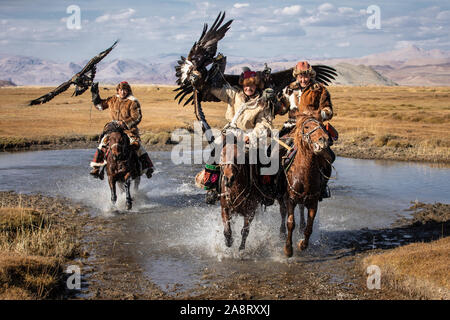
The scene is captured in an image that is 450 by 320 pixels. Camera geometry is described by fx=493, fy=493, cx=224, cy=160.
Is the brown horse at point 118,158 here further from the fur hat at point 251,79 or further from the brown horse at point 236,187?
the fur hat at point 251,79

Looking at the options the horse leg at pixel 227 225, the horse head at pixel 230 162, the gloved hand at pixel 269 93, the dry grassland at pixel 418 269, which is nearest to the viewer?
the dry grassland at pixel 418 269

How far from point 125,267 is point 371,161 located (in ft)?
46.0

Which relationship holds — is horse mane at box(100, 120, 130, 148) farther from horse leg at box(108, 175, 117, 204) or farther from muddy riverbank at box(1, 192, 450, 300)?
muddy riverbank at box(1, 192, 450, 300)

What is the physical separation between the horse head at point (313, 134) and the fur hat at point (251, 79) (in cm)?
106

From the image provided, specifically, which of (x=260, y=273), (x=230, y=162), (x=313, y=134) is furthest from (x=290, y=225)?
(x=313, y=134)

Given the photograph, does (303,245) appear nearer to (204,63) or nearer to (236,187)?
(236,187)

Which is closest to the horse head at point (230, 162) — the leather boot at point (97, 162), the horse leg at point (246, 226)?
the horse leg at point (246, 226)

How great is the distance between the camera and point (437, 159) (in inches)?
763

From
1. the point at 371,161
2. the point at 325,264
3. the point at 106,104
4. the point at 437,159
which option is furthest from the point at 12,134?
the point at 325,264

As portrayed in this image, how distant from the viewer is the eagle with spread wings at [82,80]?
10834mm

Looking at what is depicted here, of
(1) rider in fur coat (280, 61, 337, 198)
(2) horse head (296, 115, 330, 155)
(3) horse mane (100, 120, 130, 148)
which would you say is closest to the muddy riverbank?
(1) rider in fur coat (280, 61, 337, 198)

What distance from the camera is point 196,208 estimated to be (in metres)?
12.5

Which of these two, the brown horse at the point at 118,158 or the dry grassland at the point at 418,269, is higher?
the brown horse at the point at 118,158
